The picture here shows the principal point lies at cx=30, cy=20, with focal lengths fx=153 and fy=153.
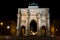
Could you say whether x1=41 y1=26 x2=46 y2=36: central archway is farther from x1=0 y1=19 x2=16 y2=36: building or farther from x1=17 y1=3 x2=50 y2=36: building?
x1=0 y1=19 x2=16 y2=36: building

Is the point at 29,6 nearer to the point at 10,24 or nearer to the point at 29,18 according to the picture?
the point at 29,18

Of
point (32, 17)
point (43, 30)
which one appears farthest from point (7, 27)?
point (43, 30)

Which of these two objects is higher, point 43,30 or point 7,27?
point 7,27

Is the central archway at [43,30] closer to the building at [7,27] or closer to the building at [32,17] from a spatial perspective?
the building at [32,17]

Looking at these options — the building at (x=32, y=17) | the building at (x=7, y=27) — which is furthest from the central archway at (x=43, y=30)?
the building at (x=7, y=27)

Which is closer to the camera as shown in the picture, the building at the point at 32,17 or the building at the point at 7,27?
the building at the point at 32,17

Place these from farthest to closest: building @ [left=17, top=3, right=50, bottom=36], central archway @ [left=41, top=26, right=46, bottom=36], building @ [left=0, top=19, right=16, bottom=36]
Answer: building @ [left=0, top=19, right=16, bottom=36], central archway @ [left=41, top=26, right=46, bottom=36], building @ [left=17, top=3, right=50, bottom=36]

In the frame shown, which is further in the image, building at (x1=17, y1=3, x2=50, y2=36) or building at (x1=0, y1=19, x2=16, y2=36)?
building at (x1=0, y1=19, x2=16, y2=36)

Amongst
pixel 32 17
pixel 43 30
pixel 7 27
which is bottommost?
pixel 43 30

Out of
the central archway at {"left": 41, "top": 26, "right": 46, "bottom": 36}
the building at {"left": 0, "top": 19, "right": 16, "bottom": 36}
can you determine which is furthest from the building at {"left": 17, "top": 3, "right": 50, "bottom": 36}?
the building at {"left": 0, "top": 19, "right": 16, "bottom": 36}

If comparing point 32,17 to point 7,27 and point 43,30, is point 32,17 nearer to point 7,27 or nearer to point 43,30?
point 43,30

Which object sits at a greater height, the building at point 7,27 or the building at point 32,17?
the building at point 32,17

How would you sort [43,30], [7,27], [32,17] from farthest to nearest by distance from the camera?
[7,27], [43,30], [32,17]

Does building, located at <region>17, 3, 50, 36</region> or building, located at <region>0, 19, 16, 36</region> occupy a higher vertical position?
building, located at <region>17, 3, 50, 36</region>
